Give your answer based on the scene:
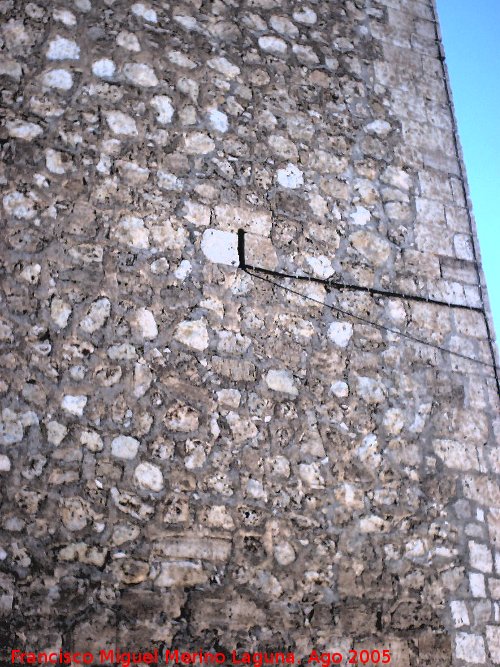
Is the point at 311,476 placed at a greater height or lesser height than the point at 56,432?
lesser

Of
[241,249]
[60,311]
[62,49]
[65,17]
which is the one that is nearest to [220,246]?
[241,249]

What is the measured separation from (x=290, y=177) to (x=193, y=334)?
3.49ft

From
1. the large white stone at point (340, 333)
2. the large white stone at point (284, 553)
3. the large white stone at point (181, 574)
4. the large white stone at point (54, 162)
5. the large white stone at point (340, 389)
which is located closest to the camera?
the large white stone at point (181, 574)

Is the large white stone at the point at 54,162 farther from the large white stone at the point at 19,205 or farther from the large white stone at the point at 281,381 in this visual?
the large white stone at the point at 281,381

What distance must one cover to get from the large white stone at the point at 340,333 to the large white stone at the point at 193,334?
638 millimetres

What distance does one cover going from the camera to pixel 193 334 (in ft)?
9.53

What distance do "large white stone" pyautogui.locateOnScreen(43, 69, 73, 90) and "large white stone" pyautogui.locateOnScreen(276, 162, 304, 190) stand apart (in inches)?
43.8

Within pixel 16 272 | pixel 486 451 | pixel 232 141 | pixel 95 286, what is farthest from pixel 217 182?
pixel 486 451

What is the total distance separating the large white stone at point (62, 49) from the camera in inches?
123

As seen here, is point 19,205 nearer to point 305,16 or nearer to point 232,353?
point 232,353

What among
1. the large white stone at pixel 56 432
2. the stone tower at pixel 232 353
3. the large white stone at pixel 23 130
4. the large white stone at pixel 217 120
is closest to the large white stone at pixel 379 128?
the stone tower at pixel 232 353

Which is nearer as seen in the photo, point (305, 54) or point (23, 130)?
point (23, 130)

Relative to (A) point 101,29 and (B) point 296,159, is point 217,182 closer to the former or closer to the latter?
(B) point 296,159

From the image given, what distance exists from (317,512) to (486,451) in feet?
3.23
